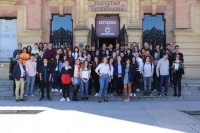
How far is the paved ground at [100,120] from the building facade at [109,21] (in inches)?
297

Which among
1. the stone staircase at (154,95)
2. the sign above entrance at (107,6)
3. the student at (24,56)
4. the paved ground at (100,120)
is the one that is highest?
the sign above entrance at (107,6)

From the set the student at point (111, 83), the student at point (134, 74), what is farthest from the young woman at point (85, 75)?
the student at point (134, 74)

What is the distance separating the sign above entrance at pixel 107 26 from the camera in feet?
60.4

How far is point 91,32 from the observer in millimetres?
18125

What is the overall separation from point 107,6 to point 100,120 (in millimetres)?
11276

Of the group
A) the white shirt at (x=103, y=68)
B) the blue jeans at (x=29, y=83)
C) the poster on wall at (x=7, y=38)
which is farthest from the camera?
A: the poster on wall at (x=7, y=38)

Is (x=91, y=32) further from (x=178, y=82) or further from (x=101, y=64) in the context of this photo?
(x=178, y=82)

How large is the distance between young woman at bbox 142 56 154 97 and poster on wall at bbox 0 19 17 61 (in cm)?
957

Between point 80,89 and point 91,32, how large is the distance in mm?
5355

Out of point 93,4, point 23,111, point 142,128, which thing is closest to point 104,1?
point 93,4

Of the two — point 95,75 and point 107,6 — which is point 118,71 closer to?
point 95,75

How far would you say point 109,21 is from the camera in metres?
18.5

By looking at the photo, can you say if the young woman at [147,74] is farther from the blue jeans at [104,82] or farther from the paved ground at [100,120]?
the paved ground at [100,120]

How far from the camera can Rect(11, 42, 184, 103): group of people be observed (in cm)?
1301
